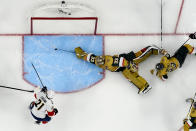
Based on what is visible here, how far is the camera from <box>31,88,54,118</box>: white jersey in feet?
10.2

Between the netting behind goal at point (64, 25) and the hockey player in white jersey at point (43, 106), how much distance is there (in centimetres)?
65

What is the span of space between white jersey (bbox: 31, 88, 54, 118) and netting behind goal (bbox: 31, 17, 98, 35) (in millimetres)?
667

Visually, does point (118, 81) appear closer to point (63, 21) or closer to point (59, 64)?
point (59, 64)

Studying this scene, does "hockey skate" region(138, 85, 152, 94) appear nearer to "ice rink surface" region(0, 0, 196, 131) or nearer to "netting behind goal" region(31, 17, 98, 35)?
"ice rink surface" region(0, 0, 196, 131)

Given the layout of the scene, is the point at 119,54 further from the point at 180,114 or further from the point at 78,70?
the point at 180,114

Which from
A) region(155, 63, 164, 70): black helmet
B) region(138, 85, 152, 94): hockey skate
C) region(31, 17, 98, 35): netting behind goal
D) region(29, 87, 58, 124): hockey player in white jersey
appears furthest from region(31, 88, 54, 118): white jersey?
region(155, 63, 164, 70): black helmet

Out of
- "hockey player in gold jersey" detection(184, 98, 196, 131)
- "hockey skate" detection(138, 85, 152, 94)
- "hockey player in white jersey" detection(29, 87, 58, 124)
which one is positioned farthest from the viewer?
"hockey skate" detection(138, 85, 152, 94)

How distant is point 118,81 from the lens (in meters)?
3.57

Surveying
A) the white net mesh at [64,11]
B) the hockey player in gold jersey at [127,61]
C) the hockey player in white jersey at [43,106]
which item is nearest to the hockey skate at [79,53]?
the hockey player in gold jersey at [127,61]

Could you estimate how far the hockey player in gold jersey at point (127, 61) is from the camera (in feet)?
11.1

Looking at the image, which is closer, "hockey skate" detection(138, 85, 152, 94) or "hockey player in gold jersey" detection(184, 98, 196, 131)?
"hockey player in gold jersey" detection(184, 98, 196, 131)

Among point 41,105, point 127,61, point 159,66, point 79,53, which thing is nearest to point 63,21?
point 79,53

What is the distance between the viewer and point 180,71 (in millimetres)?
3623

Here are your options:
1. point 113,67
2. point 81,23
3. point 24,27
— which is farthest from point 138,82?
point 24,27
